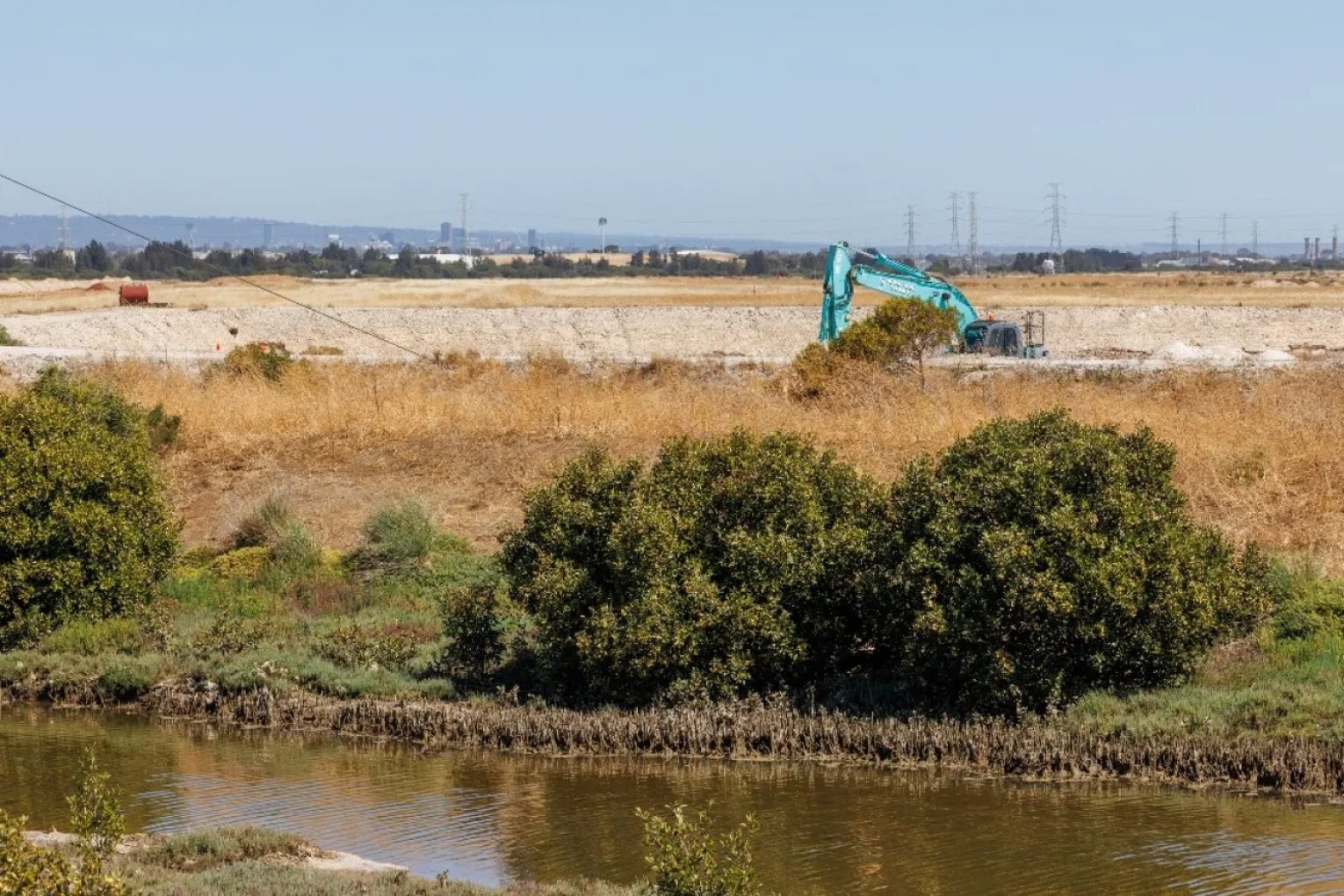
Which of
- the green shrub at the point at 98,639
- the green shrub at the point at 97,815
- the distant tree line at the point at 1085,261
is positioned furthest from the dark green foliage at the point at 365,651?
the distant tree line at the point at 1085,261

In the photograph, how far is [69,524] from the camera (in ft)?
67.0

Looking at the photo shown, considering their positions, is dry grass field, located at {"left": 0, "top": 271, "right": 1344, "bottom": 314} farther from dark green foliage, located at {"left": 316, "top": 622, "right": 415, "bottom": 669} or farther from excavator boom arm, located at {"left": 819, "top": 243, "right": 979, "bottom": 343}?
dark green foliage, located at {"left": 316, "top": 622, "right": 415, "bottom": 669}

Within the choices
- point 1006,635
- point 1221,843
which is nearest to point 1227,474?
point 1006,635

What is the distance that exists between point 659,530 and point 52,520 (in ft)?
24.9

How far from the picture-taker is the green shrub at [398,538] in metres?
23.4

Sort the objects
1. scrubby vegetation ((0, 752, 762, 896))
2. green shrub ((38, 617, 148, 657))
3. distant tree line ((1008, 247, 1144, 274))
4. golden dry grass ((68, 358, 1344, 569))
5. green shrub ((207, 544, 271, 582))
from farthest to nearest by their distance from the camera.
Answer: distant tree line ((1008, 247, 1144, 274)) → golden dry grass ((68, 358, 1344, 569)) → green shrub ((207, 544, 271, 582)) → green shrub ((38, 617, 148, 657)) → scrubby vegetation ((0, 752, 762, 896))

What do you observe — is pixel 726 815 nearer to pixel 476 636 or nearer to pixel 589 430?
pixel 476 636

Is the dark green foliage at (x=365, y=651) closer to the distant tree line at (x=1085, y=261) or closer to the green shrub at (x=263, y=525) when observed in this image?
the green shrub at (x=263, y=525)

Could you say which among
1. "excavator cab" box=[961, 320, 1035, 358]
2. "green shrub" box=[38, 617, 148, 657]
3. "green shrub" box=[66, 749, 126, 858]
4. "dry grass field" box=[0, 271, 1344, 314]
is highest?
"dry grass field" box=[0, 271, 1344, 314]

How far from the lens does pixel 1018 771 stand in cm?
1528

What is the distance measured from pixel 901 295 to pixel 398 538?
2673 centimetres

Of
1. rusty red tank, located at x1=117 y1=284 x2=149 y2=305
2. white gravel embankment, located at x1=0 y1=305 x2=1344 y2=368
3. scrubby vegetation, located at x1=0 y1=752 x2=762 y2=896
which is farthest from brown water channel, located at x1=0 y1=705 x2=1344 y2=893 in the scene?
rusty red tank, located at x1=117 y1=284 x2=149 y2=305

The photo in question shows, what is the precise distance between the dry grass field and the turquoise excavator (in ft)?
98.0

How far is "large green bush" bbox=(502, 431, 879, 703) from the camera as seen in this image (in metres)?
17.0
